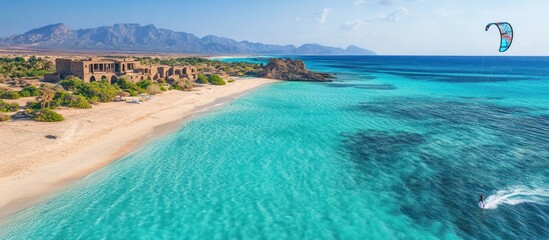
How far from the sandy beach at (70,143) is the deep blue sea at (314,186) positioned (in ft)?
3.85

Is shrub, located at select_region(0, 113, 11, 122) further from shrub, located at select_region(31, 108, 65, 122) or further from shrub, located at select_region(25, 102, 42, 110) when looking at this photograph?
shrub, located at select_region(25, 102, 42, 110)

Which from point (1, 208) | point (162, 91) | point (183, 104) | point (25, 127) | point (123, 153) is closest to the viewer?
point (1, 208)

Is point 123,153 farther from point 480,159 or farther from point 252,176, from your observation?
point 480,159

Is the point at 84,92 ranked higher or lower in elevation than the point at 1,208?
higher

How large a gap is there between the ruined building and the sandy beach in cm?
1438

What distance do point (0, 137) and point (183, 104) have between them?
19543 millimetres

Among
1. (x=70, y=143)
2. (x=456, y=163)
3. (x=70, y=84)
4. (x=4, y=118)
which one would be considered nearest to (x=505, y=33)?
(x=456, y=163)

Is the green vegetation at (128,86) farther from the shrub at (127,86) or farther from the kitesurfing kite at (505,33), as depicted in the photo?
the kitesurfing kite at (505,33)

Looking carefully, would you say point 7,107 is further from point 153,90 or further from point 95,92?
point 153,90

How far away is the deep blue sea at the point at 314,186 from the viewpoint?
1353 centimetres

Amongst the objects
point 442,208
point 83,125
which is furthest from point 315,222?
point 83,125

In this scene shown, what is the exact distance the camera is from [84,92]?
3744 cm

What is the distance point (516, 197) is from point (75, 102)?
1442 inches

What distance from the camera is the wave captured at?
15898 millimetres
